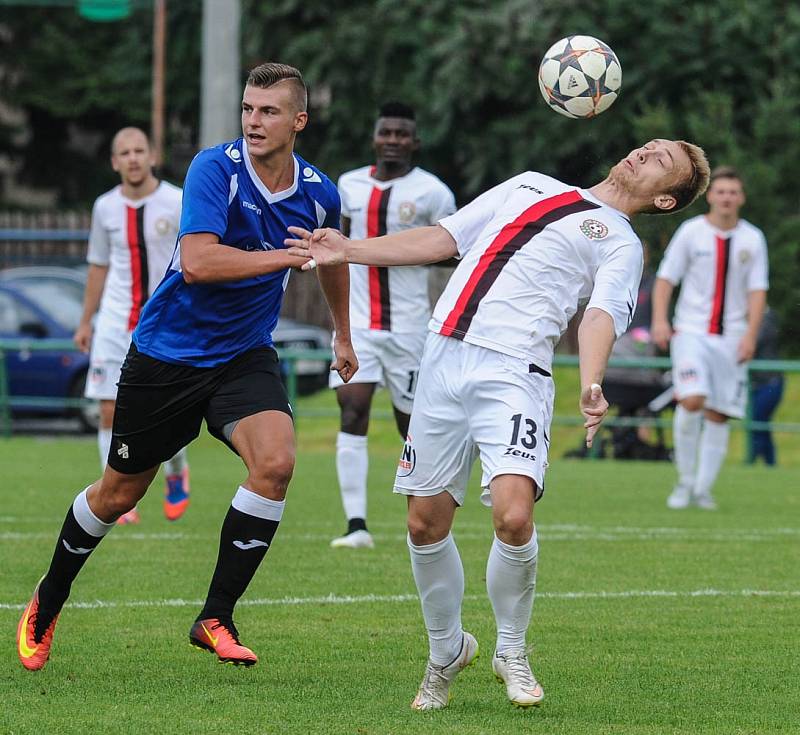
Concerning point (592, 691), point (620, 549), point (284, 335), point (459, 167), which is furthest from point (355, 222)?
point (459, 167)

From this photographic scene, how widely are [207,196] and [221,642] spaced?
1.61 metres

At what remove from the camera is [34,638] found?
20.4 feet

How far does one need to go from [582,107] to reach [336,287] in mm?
1420

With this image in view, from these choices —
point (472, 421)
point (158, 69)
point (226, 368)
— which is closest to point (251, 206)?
point (226, 368)

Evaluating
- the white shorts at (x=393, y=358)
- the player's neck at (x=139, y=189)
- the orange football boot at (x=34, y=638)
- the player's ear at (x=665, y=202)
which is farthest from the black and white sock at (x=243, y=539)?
the player's neck at (x=139, y=189)

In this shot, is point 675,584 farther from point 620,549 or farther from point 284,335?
point 284,335

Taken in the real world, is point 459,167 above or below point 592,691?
above

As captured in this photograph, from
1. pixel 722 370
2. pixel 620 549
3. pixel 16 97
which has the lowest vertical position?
pixel 620 549

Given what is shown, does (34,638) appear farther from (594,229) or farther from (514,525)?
(594,229)

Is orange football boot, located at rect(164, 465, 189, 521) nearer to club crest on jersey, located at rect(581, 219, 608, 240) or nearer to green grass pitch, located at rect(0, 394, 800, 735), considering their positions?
green grass pitch, located at rect(0, 394, 800, 735)

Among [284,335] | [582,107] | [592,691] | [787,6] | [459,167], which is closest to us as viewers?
[592,691]

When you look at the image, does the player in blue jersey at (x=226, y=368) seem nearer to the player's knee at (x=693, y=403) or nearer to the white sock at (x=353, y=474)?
the white sock at (x=353, y=474)

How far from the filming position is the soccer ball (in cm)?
703

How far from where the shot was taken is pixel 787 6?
24.5 meters
